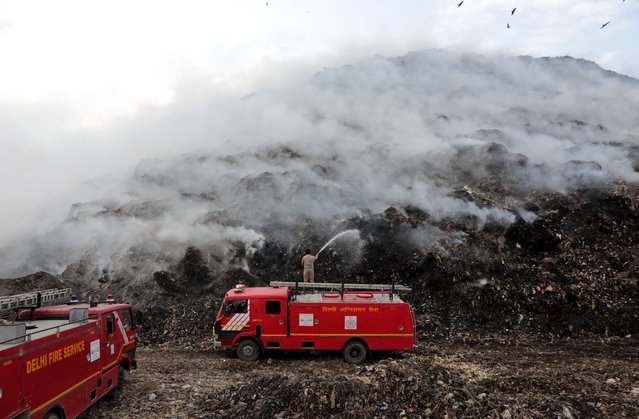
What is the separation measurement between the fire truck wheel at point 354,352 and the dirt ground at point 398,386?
0.32 m

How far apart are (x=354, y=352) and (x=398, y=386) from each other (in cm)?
449

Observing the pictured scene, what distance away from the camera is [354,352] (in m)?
13.9

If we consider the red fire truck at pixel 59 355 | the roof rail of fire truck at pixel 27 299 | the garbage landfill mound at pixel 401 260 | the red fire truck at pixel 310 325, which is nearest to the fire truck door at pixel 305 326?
the red fire truck at pixel 310 325

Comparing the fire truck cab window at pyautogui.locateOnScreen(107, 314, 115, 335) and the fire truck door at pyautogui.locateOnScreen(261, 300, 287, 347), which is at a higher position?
the fire truck cab window at pyautogui.locateOnScreen(107, 314, 115, 335)

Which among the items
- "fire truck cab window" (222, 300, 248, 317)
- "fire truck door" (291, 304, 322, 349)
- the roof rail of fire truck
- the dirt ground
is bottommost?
the dirt ground

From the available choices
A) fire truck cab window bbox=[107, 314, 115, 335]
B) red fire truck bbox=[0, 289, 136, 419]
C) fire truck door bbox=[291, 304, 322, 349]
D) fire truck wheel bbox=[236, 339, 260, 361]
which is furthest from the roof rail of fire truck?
fire truck door bbox=[291, 304, 322, 349]

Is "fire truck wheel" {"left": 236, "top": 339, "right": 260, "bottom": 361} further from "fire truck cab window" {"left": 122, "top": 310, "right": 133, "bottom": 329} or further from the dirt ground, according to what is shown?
"fire truck cab window" {"left": 122, "top": 310, "right": 133, "bottom": 329}

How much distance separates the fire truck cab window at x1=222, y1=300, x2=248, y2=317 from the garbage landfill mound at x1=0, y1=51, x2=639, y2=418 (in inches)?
58.9

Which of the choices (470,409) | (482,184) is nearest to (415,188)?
(482,184)

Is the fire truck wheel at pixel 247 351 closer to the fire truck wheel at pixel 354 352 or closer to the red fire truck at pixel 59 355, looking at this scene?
the fire truck wheel at pixel 354 352

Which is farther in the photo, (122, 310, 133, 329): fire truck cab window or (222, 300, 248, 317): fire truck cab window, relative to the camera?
(222, 300, 248, 317): fire truck cab window

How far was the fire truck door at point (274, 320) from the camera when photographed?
13883 millimetres

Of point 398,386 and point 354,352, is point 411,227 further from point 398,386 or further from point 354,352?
point 398,386

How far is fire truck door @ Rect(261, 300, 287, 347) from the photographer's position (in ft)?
45.5
